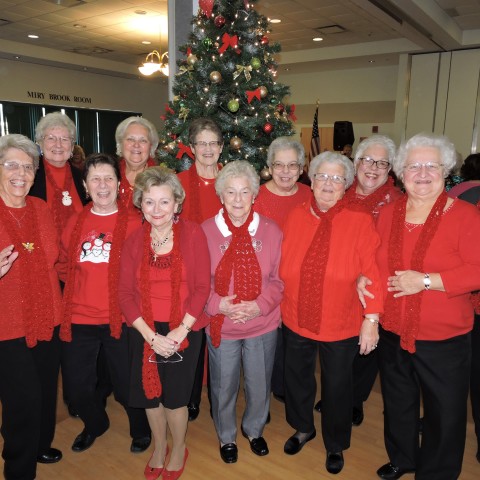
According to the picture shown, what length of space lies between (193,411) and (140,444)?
497 millimetres

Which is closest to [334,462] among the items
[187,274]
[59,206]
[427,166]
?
[187,274]

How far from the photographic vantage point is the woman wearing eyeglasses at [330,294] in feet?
7.36

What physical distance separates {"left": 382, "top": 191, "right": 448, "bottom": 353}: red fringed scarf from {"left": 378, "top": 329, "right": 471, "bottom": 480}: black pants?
92 millimetres

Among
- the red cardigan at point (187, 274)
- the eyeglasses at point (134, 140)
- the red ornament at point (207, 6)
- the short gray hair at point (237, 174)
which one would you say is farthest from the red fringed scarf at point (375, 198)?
the red ornament at point (207, 6)

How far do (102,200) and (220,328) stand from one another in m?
0.98

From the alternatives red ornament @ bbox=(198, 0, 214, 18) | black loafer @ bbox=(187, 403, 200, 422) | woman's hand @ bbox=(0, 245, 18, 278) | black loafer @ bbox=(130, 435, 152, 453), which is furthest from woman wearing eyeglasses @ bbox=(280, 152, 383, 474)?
red ornament @ bbox=(198, 0, 214, 18)

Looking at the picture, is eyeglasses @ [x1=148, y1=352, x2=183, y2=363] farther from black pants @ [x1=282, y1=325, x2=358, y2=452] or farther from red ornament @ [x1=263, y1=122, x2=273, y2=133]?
red ornament @ [x1=263, y1=122, x2=273, y2=133]

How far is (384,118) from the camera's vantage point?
12516 mm

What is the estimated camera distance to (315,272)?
227 cm

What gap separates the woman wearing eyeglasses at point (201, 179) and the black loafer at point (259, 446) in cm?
55

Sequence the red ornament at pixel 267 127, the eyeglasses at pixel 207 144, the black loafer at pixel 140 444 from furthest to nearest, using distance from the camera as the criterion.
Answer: the red ornament at pixel 267 127 → the eyeglasses at pixel 207 144 → the black loafer at pixel 140 444

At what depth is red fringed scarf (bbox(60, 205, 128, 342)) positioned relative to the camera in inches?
92.2

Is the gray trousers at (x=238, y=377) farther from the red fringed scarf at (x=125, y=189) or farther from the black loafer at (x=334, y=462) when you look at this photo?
the red fringed scarf at (x=125, y=189)

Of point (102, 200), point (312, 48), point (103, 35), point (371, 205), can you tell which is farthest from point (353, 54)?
point (102, 200)
